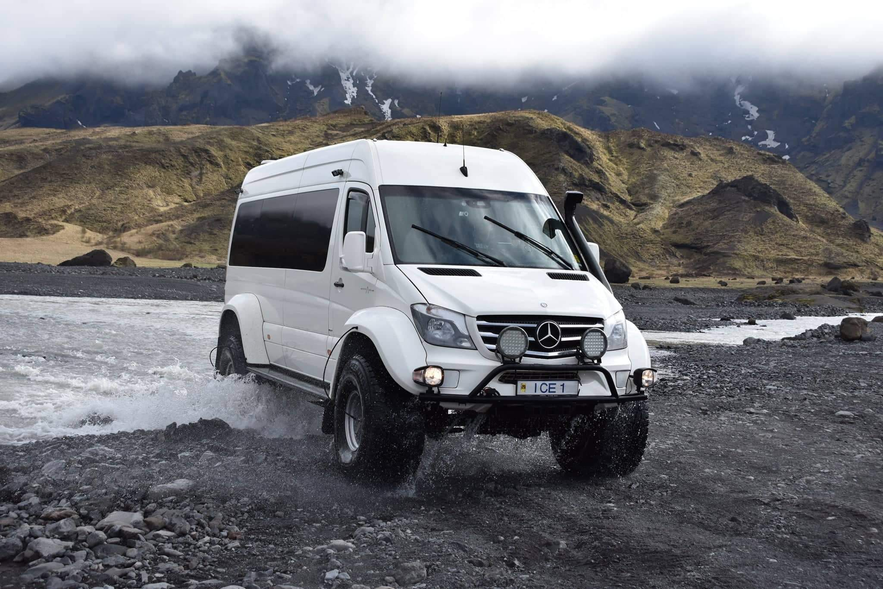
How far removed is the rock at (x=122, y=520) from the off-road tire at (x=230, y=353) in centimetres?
428

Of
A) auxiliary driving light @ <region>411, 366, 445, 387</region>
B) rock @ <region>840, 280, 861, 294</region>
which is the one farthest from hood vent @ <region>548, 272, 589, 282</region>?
rock @ <region>840, 280, 861, 294</region>

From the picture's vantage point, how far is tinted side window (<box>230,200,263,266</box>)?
10711 millimetres

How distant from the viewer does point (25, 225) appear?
8412 cm

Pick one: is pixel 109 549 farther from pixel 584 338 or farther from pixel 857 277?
pixel 857 277

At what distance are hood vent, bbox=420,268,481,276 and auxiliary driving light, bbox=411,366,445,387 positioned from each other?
879 millimetres

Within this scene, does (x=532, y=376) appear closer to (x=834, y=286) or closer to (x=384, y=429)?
(x=384, y=429)

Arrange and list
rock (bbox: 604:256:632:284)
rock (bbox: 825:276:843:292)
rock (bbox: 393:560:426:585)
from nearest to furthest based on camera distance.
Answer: rock (bbox: 393:560:426:585), rock (bbox: 825:276:843:292), rock (bbox: 604:256:632:284)

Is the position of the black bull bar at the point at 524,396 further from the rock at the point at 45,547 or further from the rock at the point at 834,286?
the rock at the point at 834,286

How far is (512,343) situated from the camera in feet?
22.0

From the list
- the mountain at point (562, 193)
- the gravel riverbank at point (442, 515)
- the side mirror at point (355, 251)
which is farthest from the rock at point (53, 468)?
the mountain at point (562, 193)

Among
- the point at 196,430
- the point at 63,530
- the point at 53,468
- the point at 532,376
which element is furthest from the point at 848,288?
the point at 63,530

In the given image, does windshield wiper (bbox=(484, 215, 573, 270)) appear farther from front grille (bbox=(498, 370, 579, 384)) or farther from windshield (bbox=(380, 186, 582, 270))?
front grille (bbox=(498, 370, 579, 384))

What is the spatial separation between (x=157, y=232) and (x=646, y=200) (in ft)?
177

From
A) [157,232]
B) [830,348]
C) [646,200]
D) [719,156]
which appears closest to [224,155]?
[157,232]
